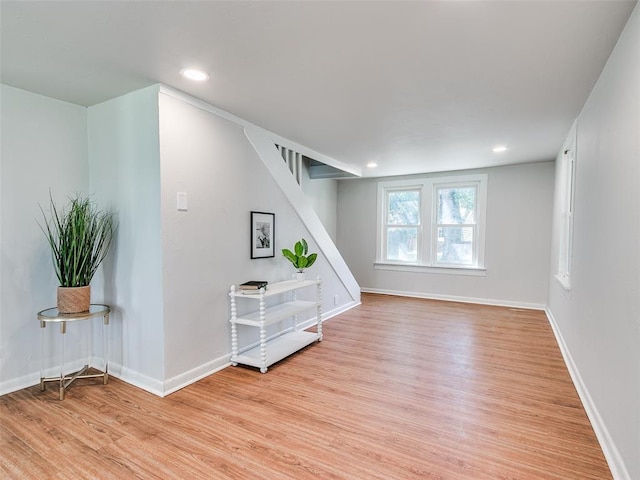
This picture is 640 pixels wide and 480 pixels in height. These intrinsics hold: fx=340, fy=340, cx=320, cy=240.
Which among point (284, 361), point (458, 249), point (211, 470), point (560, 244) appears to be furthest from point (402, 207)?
point (211, 470)

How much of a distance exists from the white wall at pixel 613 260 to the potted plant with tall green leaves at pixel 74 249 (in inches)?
130

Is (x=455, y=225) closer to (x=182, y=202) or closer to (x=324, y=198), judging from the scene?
(x=324, y=198)

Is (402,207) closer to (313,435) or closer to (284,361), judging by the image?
(284,361)

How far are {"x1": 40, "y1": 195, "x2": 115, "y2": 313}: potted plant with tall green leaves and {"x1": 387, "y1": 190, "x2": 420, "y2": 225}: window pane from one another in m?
4.82

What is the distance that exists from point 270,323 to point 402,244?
4009mm

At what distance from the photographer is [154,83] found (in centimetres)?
241

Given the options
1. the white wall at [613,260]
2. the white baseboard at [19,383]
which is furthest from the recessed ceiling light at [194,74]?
the white baseboard at [19,383]

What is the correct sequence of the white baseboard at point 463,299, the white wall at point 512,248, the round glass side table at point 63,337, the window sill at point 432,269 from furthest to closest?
the window sill at point 432,269, the white baseboard at point 463,299, the white wall at point 512,248, the round glass side table at point 63,337

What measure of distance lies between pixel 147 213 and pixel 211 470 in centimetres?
175

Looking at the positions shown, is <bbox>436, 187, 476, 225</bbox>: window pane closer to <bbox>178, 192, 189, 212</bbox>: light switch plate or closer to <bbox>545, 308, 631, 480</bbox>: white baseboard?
<bbox>545, 308, 631, 480</bbox>: white baseboard

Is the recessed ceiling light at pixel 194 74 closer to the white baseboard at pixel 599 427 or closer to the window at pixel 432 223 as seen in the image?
the white baseboard at pixel 599 427

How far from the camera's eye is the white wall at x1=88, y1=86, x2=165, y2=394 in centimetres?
250

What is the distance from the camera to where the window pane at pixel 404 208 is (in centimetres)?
622

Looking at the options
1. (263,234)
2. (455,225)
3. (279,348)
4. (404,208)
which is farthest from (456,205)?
(279,348)
